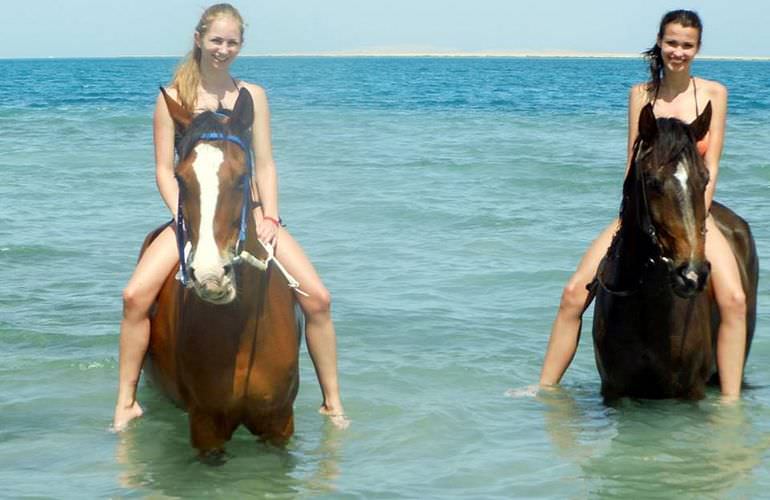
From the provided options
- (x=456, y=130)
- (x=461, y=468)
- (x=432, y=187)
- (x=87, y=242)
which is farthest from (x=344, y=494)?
(x=456, y=130)

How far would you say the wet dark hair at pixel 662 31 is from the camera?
256 inches

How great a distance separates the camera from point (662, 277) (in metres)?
6.29

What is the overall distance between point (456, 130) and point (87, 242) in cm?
1897

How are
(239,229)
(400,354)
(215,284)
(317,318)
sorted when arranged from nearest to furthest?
(215,284), (239,229), (317,318), (400,354)

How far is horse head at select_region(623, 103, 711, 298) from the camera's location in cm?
568

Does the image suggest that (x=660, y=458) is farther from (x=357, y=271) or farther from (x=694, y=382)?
(x=357, y=271)

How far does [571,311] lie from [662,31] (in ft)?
5.43

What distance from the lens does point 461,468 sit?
6.43 metres

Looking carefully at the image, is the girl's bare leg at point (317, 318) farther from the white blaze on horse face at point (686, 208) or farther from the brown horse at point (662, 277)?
the white blaze on horse face at point (686, 208)

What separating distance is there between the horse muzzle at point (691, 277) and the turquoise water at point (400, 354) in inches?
41.2

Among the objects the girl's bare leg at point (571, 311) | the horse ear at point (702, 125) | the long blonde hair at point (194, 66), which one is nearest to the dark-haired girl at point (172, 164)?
the long blonde hair at point (194, 66)

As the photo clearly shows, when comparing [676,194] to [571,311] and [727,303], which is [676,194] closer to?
[727,303]

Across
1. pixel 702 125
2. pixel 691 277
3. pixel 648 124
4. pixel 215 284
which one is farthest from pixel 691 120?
pixel 215 284

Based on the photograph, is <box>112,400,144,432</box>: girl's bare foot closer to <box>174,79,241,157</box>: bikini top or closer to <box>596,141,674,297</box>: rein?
<box>174,79,241,157</box>: bikini top
